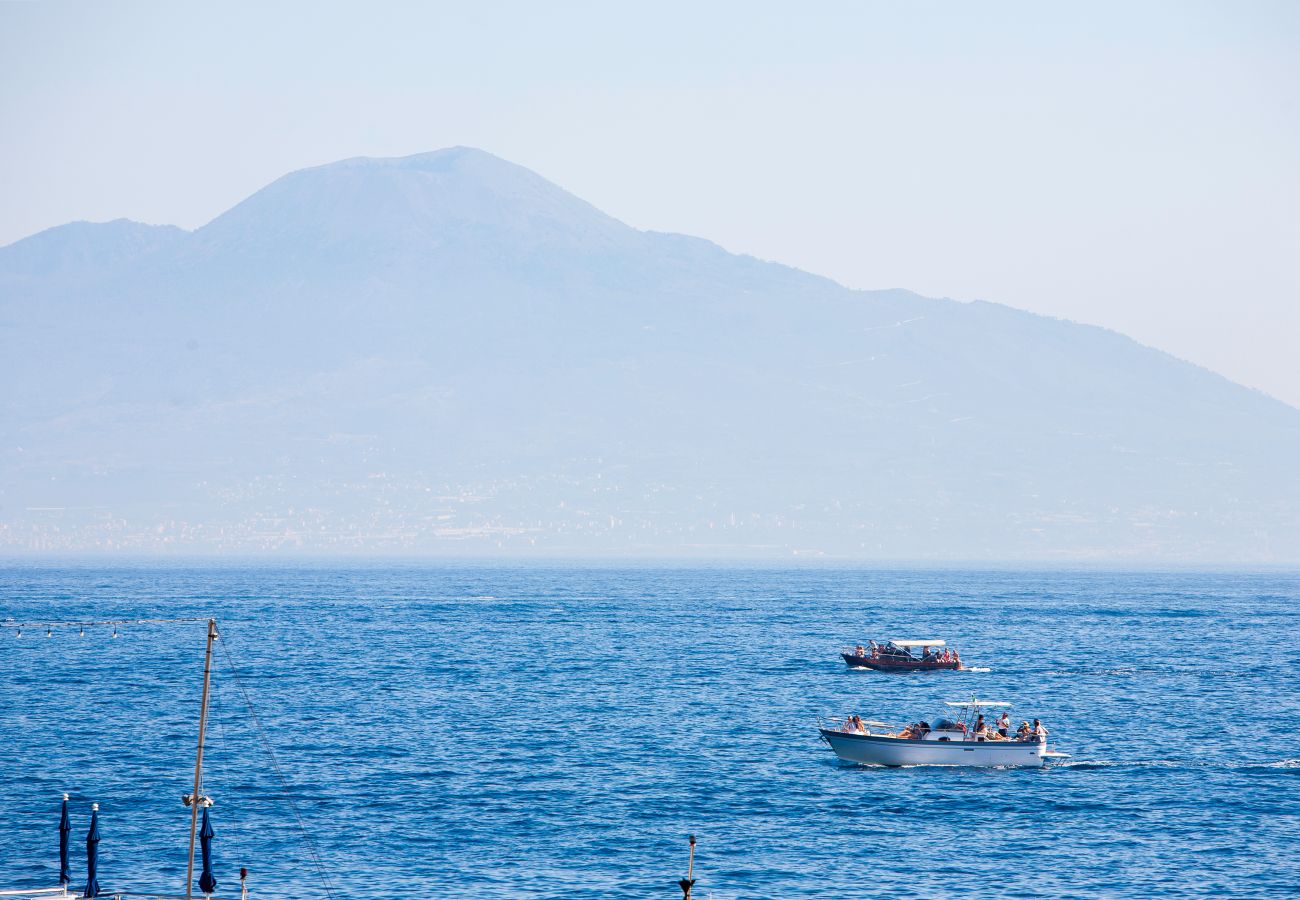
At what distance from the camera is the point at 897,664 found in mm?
143375

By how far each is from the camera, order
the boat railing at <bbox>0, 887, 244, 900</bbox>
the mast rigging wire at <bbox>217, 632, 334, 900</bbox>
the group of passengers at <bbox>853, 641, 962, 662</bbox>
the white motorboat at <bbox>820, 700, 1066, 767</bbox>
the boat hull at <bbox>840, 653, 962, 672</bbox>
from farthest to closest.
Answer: the group of passengers at <bbox>853, 641, 962, 662</bbox> → the boat hull at <bbox>840, 653, 962, 672</bbox> → the white motorboat at <bbox>820, 700, 1066, 767</bbox> → the mast rigging wire at <bbox>217, 632, 334, 900</bbox> → the boat railing at <bbox>0, 887, 244, 900</bbox>

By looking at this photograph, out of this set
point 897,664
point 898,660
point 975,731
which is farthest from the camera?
point 898,660

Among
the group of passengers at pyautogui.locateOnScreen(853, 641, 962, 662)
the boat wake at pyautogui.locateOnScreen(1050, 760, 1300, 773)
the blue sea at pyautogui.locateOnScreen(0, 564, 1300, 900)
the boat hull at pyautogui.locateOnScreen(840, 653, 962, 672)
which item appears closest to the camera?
the blue sea at pyautogui.locateOnScreen(0, 564, 1300, 900)

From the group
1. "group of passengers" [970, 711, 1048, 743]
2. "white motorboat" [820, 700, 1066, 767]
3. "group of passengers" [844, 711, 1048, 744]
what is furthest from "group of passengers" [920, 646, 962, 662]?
"white motorboat" [820, 700, 1066, 767]

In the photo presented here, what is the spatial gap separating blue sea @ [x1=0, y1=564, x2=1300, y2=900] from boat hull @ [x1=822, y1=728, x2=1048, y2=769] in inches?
35.5

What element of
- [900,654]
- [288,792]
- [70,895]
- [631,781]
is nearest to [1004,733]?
[631,781]

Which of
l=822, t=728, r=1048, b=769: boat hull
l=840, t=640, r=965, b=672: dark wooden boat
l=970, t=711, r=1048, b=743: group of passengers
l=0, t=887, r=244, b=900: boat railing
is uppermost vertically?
l=840, t=640, r=965, b=672: dark wooden boat

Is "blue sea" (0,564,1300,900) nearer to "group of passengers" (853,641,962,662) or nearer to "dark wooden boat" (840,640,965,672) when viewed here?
"dark wooden boat" (840,640,965,672)

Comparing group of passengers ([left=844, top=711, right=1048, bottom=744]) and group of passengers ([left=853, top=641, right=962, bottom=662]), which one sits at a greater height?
group of passengers ([left=853, top=641, right=962, bottom=662])

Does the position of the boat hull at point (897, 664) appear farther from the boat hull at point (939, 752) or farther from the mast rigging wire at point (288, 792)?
the boat hull at point (939, 752)

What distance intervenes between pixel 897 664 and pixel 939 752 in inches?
2122

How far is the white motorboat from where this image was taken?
89188 millimetres

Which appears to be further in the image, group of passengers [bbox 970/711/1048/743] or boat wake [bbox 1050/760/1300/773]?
group of passengers [bbox 970/711/1048/743]

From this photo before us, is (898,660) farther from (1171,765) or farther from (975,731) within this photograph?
(1171,765)
